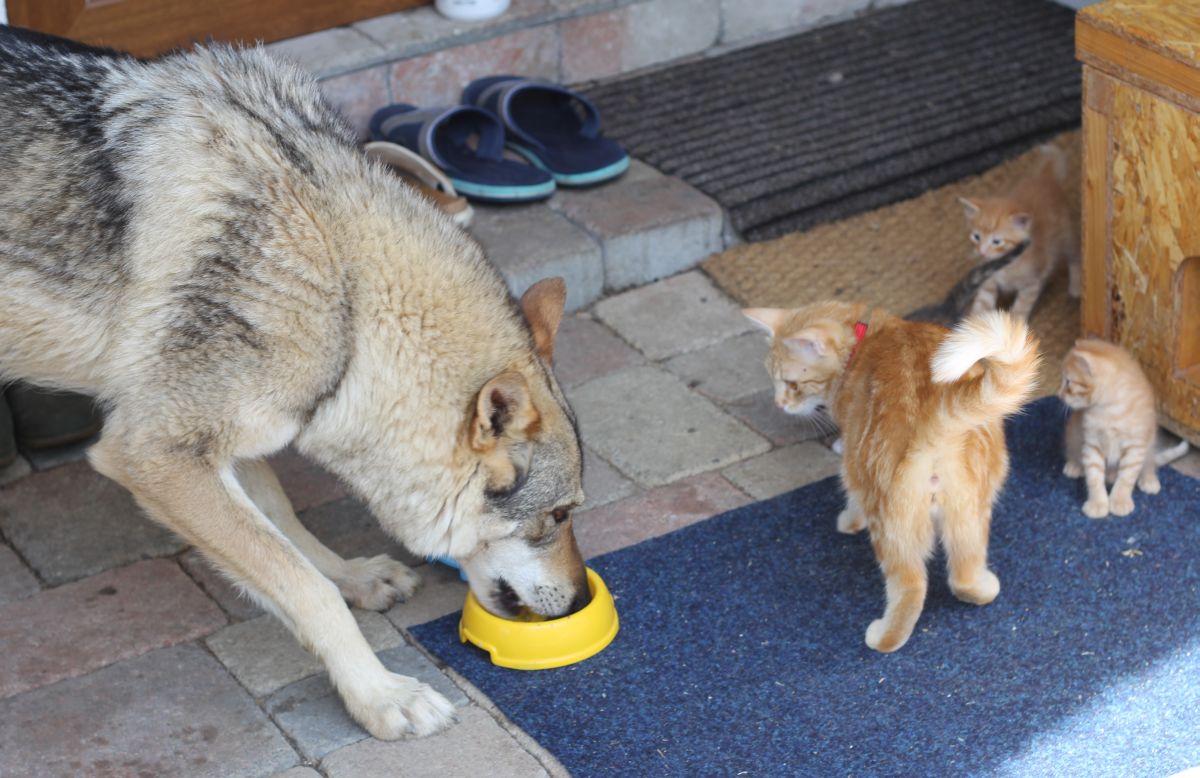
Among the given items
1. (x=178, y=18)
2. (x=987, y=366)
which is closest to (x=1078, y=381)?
(x=987, y=366)

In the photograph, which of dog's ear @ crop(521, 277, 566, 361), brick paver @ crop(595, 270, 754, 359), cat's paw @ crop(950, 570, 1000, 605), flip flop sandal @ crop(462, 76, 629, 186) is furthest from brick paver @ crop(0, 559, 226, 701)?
flip flop sandal @ crop(462, 76, 629, 186)

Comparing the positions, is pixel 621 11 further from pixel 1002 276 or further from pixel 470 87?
pixel 1002 276

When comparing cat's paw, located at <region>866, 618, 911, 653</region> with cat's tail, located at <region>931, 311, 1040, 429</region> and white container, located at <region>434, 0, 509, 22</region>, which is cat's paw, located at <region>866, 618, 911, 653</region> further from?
white container, located at <region>434, 0, 509, 22</region>

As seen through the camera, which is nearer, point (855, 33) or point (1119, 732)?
point (1119, 732)

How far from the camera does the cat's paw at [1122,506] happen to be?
4.10 metres

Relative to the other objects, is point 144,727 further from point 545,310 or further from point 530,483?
point 545,310

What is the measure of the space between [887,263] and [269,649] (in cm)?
285

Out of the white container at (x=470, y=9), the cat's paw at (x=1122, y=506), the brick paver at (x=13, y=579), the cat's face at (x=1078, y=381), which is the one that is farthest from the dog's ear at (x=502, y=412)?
the white container at (x=470, y=9)

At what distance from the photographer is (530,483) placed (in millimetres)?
3354

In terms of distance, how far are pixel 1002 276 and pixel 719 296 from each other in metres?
1.01

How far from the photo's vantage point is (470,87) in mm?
5777

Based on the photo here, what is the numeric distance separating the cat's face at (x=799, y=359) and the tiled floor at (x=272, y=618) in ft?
0.71

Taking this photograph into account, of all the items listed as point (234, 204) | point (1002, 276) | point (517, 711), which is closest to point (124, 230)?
point (234, 204)

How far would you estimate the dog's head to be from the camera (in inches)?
129
